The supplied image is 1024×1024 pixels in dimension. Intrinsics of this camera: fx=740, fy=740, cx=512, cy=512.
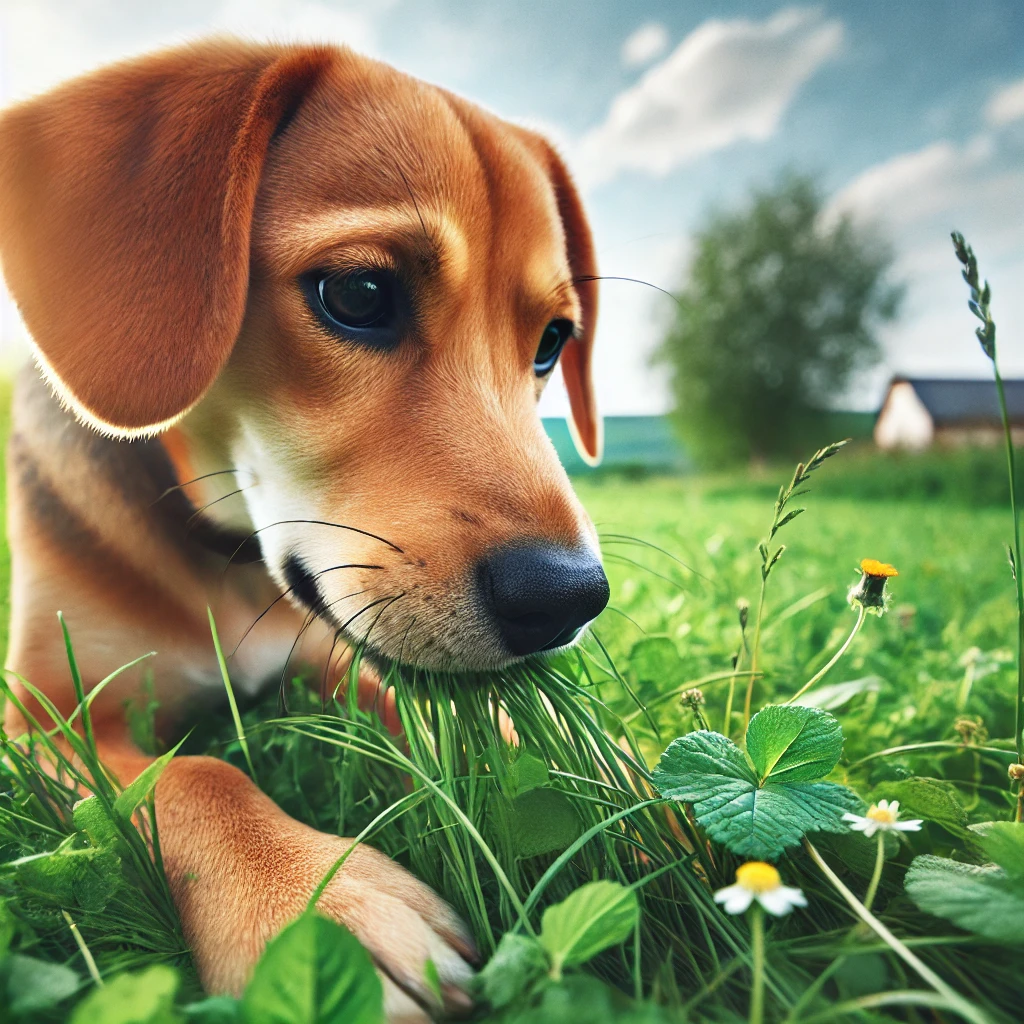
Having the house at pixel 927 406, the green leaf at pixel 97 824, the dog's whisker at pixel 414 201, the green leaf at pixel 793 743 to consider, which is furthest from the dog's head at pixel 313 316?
the house at pixel 927 406

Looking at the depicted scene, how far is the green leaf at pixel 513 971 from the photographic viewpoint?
76 centimetres

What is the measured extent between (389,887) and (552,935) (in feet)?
1.16

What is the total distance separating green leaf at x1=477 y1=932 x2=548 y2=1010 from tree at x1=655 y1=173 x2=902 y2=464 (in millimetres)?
23767

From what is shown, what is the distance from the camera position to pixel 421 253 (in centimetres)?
155

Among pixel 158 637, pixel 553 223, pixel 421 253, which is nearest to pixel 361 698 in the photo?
pixel 158 637

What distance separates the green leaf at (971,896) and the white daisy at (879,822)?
0.05 m

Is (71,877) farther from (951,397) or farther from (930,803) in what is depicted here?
(951,397)

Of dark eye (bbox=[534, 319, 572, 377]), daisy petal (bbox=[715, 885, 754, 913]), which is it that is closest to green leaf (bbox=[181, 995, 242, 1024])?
daisy petal (bbox=[715, 885, 754, 913])

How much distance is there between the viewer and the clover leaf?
3.16 ft

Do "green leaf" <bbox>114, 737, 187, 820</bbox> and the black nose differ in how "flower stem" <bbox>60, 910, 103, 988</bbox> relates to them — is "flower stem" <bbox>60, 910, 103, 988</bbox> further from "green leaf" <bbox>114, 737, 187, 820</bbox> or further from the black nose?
the black nose

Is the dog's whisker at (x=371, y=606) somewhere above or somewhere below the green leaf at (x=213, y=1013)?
above

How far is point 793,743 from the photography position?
107 centimetres

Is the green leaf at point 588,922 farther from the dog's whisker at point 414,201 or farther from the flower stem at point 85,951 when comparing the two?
the dog's whisker at point 414,201

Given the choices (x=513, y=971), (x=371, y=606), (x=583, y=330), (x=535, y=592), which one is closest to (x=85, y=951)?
(x=513, y=971)
